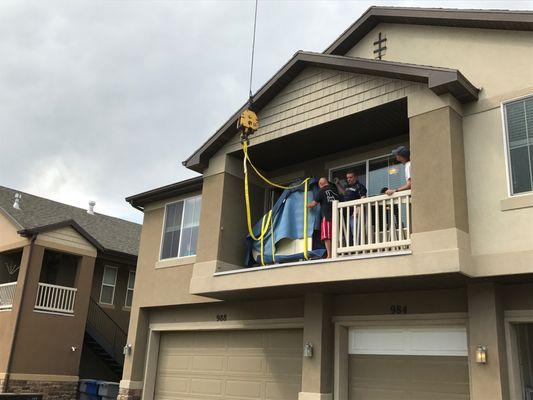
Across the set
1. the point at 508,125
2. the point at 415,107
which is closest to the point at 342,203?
the point at 415,107

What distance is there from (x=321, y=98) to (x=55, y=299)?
1245 cm

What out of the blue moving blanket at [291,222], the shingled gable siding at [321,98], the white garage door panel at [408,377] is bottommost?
the white garage door panel at [408,377]

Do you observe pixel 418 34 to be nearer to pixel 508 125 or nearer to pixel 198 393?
pixel 508 125

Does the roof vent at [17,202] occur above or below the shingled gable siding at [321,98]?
above

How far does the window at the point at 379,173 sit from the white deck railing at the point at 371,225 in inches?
32.7

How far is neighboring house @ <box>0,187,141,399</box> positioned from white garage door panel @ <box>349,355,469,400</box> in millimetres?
11441

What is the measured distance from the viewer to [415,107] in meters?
8.68

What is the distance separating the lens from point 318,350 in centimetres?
970

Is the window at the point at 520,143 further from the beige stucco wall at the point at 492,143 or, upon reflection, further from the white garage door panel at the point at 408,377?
the white garage door panel at the point at 408,377

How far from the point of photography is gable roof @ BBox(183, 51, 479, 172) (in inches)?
326

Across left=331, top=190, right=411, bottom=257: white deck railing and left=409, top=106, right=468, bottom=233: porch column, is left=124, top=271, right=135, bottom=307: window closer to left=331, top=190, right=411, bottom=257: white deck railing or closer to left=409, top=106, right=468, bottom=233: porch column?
left=331, top=190, right=411, bottom=257: white deck railing

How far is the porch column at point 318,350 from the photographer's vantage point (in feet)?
31.3

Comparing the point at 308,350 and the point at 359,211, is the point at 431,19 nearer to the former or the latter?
the point at 359,211

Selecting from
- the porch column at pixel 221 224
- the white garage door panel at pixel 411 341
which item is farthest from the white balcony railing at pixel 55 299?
the white garage door panel at pixel 411 341
